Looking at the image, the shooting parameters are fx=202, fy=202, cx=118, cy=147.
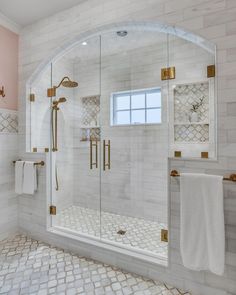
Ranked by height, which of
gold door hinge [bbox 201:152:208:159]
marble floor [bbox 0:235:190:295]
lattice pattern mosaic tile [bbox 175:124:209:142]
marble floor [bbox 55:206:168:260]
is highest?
lattice pattern mosaic tile [bbox 175:124:209:142]

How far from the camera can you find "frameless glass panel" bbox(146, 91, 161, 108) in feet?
8.86

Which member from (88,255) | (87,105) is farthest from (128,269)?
(87,105)

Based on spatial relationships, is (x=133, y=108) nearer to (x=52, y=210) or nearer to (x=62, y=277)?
(x=52, y=210)

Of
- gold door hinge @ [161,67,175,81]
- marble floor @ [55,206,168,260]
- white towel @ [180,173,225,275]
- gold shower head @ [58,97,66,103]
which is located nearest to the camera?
white towel @ [180,173,225,275]

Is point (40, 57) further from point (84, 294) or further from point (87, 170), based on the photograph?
point (84, 294)

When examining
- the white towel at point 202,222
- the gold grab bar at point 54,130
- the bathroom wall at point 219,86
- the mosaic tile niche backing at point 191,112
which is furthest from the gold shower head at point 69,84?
the white towel at point 202,222

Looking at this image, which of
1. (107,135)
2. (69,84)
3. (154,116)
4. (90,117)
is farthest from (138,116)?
(69,84)

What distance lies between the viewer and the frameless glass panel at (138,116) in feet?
9.72

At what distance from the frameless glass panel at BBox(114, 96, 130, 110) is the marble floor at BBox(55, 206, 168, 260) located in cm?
161

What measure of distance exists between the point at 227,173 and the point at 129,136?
5.45 feet

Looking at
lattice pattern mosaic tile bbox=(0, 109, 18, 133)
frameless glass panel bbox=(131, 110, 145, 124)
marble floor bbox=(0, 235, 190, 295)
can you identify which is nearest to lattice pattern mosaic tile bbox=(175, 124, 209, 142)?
frameless glass panel bbox=(131, 110, 145, 124)

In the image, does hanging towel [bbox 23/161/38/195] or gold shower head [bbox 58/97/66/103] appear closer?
hanging towel [bbox 23/161/38/195]

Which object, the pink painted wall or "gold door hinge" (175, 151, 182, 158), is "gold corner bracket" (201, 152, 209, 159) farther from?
the pink painted wall

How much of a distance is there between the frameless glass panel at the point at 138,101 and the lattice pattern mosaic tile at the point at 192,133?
3.27ft
